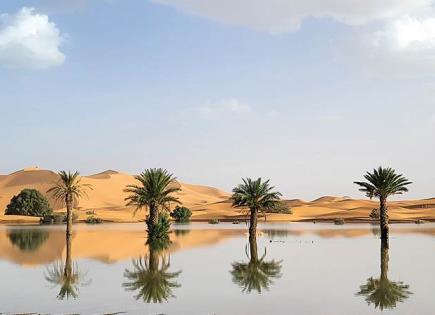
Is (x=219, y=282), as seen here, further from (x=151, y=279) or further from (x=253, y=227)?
(x=253, y=227)

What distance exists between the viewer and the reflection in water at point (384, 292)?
48.9 feet

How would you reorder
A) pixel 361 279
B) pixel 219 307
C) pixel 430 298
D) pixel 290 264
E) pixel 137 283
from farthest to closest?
pixel 290 264, pixel 361 279, pixel 137 283, pixel 430 298, pixel 219 307

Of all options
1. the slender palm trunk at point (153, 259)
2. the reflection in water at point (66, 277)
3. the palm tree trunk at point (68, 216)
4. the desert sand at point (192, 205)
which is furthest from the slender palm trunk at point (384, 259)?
the desert sand at point (192, 205)

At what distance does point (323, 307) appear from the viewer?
1416cm

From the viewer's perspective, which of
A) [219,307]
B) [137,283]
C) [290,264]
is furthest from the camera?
→ [290,264]

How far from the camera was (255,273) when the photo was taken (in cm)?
2097

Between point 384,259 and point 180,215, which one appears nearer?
point 384,259

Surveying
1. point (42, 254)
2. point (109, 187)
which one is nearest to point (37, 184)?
point (109, 187)

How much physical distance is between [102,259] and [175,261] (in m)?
3.59

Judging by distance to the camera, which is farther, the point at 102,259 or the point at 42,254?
the point at 42,254

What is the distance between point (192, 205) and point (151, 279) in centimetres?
12755

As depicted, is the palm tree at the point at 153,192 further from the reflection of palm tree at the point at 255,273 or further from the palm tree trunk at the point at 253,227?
the reflection of palm tree at the point at 255,273

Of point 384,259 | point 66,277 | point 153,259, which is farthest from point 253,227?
point 66,277

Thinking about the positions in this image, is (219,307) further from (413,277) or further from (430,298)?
(413,277)
